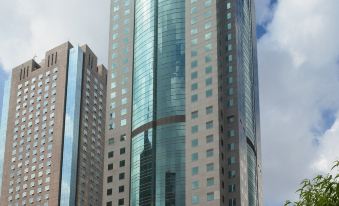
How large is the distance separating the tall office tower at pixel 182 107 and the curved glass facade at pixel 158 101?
0.83 ft

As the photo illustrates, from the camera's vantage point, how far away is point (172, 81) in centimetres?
15550

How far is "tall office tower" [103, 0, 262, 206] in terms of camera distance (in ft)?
454

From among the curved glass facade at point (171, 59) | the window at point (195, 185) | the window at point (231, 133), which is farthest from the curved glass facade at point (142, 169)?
the window at point (231, 133)

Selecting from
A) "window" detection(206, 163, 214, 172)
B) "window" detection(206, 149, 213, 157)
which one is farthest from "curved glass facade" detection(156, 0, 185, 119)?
"window" detection(206, 163, 214, 172)

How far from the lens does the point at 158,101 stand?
509 feet

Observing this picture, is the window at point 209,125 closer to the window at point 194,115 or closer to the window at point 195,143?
the window at point 195,143

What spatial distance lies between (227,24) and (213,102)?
91.3 feet

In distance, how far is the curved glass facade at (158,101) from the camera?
144 m

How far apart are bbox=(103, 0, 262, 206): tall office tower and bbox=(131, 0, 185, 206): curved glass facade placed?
254 mm

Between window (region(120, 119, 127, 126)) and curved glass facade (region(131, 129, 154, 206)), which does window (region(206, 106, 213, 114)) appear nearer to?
curved glass facade (region(131, 129, 154, 206))

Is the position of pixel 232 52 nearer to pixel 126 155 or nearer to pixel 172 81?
pixel 172 81

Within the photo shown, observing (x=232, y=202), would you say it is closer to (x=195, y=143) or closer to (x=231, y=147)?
(x=231, y=147)

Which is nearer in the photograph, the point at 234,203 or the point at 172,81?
the point at 234,203

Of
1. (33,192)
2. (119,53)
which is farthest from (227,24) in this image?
(33,192)
